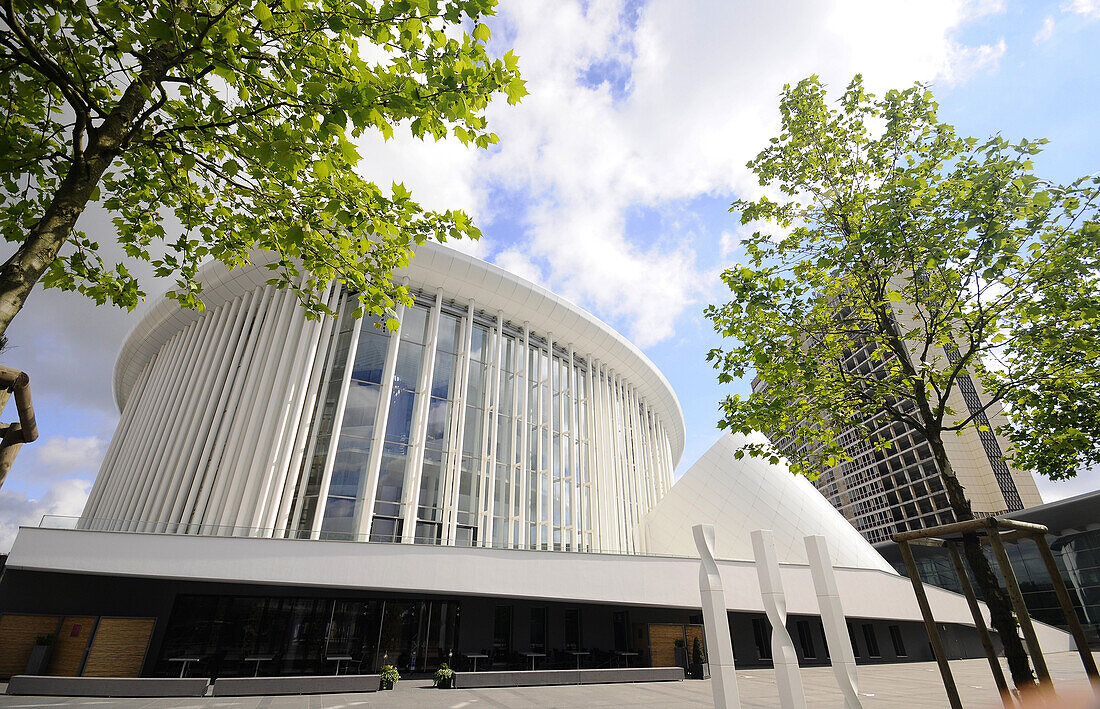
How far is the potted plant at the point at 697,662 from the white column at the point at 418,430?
11.2 meters

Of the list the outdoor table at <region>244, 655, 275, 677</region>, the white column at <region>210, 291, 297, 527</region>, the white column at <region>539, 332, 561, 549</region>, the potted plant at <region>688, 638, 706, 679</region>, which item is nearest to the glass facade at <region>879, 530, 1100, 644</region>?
the potted plant at <region>688, 638, 706, 679</region>

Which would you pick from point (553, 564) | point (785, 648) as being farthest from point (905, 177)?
point (553, 564)

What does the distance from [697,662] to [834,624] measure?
12654mm

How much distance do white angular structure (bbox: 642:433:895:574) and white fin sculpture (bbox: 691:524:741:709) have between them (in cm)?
1694

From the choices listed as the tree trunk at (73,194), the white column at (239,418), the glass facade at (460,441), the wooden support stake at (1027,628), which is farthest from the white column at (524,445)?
the tree trunk at (73,194)

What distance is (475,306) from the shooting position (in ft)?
88.5

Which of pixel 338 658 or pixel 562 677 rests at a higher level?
pixel 338 658

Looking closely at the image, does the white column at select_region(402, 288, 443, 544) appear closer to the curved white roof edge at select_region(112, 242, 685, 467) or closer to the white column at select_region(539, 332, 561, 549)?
the curved white roof edge at select_region(112, 242, 685, 467)

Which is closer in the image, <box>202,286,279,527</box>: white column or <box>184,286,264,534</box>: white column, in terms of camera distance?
<box>202,286,279,527</box>: white column

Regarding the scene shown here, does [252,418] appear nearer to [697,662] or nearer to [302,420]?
[302,420]

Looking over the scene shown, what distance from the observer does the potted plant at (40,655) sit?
549 inches

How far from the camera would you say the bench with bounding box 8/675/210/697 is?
11.2m

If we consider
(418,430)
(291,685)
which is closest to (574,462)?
(418,430)

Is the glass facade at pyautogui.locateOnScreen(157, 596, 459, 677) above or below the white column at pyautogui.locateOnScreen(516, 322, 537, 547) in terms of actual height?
below
